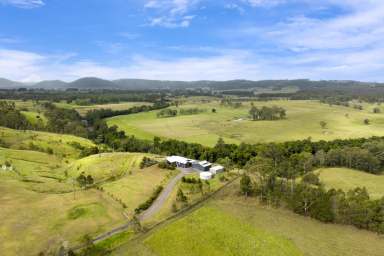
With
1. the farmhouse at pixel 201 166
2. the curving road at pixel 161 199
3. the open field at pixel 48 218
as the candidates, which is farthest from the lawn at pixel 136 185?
the farmhouse at pixel 201 166

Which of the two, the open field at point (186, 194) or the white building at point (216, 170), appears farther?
the white building at point (216, 170)

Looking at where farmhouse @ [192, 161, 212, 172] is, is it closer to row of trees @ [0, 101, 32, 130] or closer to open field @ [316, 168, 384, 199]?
open field @ [316, 168, 384, 199]

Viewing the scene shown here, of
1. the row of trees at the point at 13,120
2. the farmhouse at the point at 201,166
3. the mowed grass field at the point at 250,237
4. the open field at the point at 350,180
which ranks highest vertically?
the row of trees at the point at 13,120

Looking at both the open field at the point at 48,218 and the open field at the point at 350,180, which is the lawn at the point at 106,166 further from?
the open field at the point at 350,180

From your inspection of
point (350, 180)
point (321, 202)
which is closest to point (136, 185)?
point (321, 202)

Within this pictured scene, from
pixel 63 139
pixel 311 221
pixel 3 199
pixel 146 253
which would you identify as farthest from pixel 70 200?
pixel 63 139

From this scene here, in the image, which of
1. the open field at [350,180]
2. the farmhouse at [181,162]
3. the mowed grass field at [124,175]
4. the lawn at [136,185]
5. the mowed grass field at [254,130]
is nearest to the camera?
the lawn at [136,185]

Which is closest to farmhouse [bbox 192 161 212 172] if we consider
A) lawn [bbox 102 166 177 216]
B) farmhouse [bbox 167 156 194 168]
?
farmhouse [bbox 167 156 194 168]
